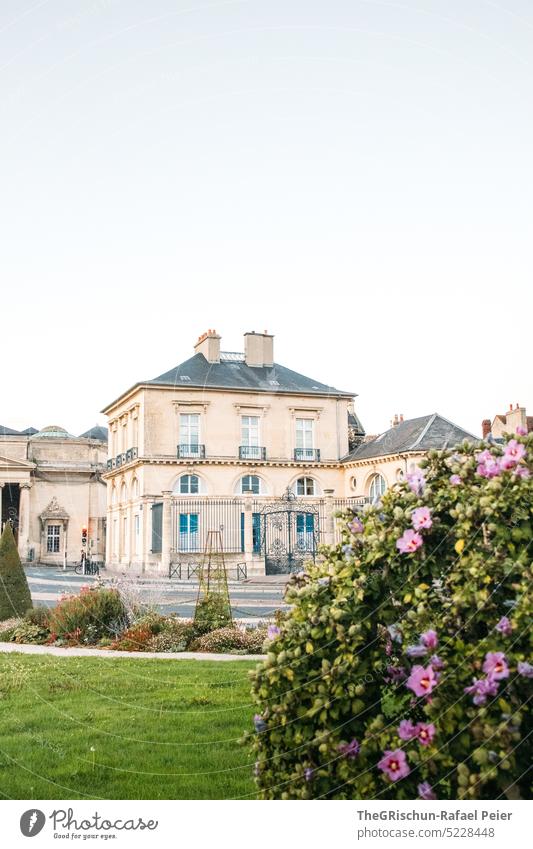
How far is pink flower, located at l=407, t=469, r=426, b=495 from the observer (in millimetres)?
3426

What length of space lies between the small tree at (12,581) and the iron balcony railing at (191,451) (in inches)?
143

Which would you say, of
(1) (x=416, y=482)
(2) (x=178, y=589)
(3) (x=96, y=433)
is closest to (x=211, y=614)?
(2) (x=178, y=589)

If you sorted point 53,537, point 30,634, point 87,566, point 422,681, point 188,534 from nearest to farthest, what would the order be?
1. point 422,681
2. point 188,534
3. point 87,566
4. point 53,537
5. point 30,634

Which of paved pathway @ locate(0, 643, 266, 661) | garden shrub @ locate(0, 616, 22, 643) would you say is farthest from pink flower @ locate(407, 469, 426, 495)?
garden shrub @ locate(0, 616, 22, 643)

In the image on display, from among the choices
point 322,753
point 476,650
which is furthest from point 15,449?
point 476,650

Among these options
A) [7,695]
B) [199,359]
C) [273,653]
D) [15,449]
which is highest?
[199,359]

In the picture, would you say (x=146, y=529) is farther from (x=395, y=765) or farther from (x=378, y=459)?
(x=395, y=765)

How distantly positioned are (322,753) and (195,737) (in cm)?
208

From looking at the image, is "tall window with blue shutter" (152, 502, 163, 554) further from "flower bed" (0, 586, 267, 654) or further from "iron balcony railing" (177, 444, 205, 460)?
"flower bed" (0, 586, 267, 654)

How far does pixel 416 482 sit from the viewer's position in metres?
3.45

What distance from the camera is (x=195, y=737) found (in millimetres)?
4996

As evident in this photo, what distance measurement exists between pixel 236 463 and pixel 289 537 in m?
0.56

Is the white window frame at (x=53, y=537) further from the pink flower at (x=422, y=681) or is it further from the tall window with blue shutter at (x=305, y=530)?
the pink flower at (x=422, y=681)

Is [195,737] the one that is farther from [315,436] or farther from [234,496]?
[315,436]
